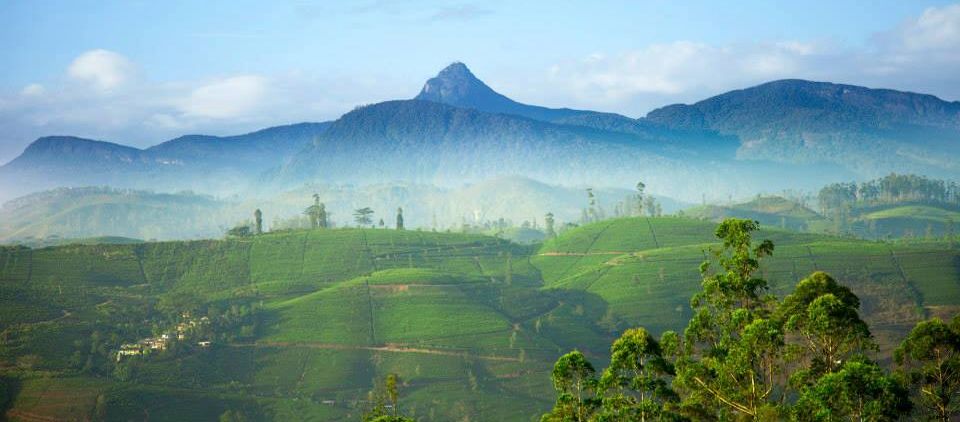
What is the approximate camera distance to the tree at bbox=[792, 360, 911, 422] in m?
43.2

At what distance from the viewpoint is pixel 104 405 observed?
135 meters

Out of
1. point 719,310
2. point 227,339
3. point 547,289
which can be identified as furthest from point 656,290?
point 719,310

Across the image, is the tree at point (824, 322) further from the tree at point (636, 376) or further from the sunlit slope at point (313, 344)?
the sunlit slope at point (313, 344)

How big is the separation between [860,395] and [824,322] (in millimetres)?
4579

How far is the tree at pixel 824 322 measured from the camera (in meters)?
47.4

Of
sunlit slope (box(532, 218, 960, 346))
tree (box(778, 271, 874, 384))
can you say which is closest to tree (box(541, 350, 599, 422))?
tree (box(778, 271, 874, 384))

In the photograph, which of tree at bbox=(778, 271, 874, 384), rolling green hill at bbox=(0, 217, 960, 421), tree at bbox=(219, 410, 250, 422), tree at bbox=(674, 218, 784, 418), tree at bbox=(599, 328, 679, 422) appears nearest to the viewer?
tree at bbox=(778, 271, 874, 384)

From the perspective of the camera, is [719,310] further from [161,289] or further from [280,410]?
[161,289]

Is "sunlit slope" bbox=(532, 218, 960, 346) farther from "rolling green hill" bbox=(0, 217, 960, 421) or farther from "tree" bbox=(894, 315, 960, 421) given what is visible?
"tree" bbox=(894, 315, 960, 421)

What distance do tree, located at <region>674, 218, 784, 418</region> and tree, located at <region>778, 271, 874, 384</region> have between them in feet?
3.67

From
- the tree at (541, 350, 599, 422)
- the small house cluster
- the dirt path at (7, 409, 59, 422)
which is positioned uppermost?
the tree at (541, 350, 599, 422)

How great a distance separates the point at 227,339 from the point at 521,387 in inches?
1913

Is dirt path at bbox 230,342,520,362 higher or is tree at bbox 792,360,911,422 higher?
tree at bbox 792,360,911,422

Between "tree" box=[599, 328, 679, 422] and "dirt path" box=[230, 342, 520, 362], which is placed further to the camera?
"dirt path" box=[230, 342, 520, 362]
